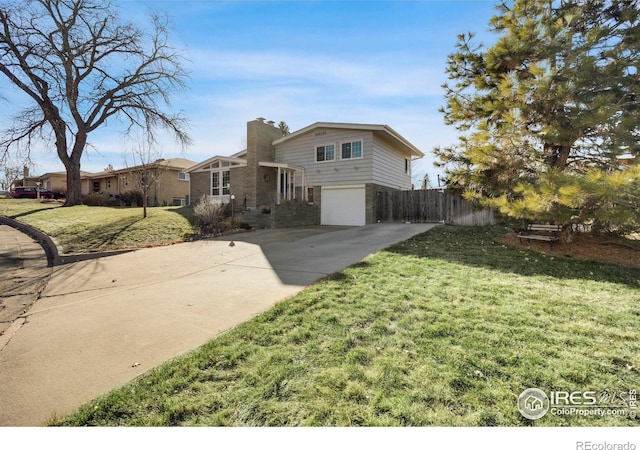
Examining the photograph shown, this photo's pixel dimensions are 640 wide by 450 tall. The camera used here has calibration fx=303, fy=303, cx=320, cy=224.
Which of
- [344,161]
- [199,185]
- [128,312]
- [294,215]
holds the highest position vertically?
[344,161]

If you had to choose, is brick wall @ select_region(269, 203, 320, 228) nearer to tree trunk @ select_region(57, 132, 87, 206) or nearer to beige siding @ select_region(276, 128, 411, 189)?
beige siding @ select_region(276, 128, 411, 189)

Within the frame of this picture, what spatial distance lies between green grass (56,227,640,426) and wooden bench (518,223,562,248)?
3.99 metres

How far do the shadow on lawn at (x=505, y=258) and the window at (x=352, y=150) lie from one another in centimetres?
737

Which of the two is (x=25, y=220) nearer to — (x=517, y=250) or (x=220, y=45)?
(x=220, y=45)

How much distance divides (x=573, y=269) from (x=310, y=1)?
28.6ft

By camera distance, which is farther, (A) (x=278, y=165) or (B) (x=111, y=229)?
(A) (x=278, y=165)

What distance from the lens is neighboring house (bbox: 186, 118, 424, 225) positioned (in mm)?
16406

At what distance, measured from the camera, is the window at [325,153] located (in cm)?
1746

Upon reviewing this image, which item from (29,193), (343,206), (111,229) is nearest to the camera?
(111,229)

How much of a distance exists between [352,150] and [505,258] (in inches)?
424

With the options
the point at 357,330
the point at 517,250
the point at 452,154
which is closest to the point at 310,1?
the point at 452,154

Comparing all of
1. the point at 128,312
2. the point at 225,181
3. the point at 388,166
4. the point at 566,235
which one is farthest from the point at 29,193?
the point at 566,235

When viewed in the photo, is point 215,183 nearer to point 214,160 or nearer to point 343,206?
point 214,160

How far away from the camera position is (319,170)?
17828 mm
